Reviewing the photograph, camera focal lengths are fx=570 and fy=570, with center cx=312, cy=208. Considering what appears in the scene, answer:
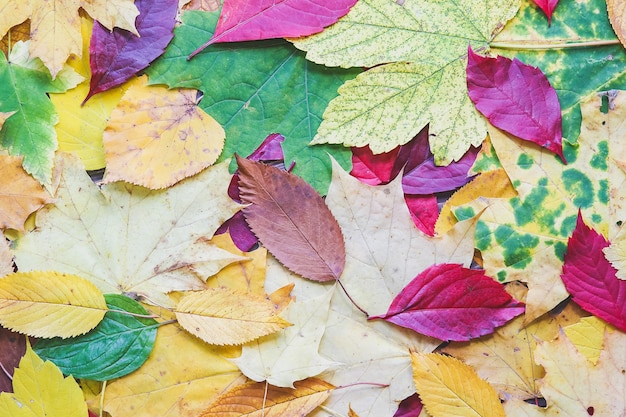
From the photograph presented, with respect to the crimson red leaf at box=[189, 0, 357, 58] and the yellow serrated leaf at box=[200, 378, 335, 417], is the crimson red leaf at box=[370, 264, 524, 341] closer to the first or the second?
the yellow serrated leaf at box=[200, 378, 335, 417]

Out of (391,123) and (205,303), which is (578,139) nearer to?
(391,123)

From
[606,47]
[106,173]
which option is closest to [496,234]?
[606,47]

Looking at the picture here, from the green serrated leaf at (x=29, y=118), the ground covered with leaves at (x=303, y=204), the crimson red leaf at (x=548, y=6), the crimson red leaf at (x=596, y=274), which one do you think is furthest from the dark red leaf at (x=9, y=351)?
the crimson red leaf at (x=548, y=6)

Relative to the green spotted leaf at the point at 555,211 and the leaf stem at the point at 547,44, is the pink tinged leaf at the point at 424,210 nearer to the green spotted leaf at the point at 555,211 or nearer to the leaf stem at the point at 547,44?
the green spotted leaf at the point at 555,211

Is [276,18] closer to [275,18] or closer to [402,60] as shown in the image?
[275,18]

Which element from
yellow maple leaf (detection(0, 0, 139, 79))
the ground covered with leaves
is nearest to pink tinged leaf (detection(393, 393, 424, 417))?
the ground covered with leaves

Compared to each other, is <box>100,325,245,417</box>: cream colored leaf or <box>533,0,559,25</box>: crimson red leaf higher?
<box>533,0,559,25</box>: crimson red leaf
